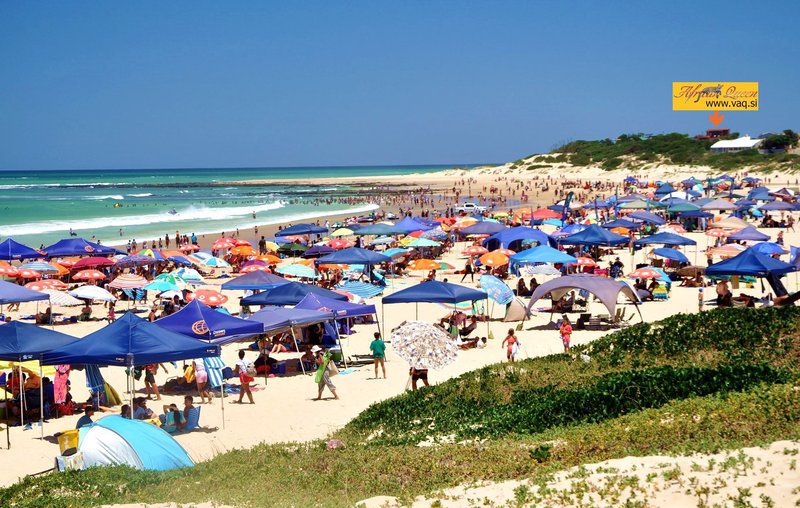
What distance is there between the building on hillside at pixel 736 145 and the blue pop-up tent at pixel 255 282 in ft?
277

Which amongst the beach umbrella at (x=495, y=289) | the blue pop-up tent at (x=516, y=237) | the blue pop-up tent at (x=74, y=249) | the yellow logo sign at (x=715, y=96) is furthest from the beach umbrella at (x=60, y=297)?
the yellow logo sign at (x=715, y=96)

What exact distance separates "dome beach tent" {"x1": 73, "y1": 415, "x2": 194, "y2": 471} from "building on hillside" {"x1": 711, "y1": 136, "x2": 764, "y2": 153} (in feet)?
310

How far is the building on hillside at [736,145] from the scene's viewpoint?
94.8 meters

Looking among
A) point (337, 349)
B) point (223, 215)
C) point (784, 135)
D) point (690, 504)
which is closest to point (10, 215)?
point (223, 215)

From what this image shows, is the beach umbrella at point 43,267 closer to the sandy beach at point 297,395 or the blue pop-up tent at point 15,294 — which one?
the sandy beach at point 297,395

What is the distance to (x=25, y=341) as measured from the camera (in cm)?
1248

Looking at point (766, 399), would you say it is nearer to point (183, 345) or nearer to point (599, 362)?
point (599, 362)

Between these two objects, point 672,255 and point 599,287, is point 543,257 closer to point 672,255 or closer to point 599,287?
point 672,255

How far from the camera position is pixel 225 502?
7625 mm

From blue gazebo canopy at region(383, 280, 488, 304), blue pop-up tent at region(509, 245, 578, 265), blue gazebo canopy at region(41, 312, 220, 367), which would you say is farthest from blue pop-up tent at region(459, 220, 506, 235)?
blue gazebo canopy at region(41, 312, 220, 367)

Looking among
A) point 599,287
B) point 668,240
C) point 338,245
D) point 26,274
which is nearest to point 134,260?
point 26,274

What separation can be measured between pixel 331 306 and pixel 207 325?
301 cm

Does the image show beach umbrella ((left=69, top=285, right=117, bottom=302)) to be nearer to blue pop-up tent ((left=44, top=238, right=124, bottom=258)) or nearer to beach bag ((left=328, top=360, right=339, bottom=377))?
blue pop-up tent ((left=44, top=238, right=124, bottom=258))

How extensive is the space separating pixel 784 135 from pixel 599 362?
89.2 m
